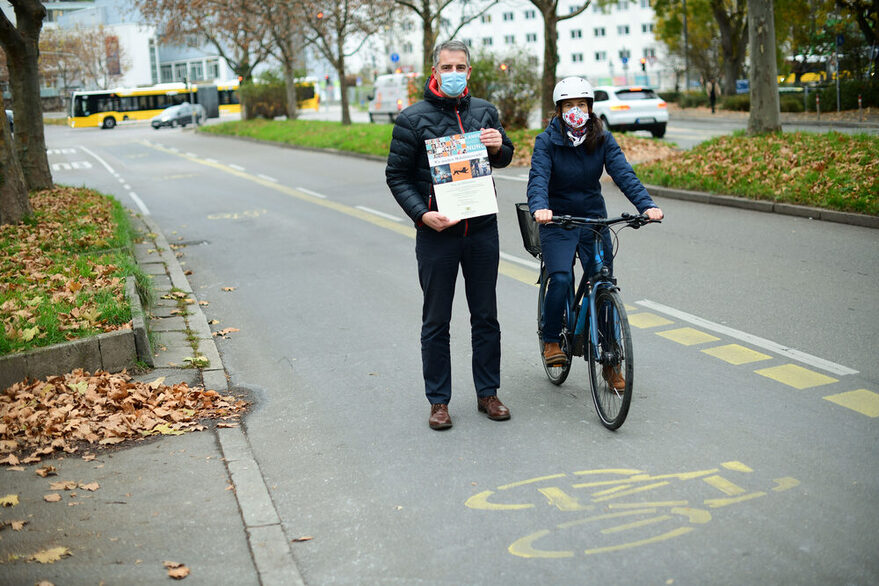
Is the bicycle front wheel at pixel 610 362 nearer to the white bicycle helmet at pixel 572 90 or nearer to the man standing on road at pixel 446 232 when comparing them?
the man standing on road at pixel 446 232

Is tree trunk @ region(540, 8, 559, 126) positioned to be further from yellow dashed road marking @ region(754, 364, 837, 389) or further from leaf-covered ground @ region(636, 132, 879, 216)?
yellow dashed road marking @ region(754, 364, 837, 389)

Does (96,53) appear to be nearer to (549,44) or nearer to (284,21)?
(284,21)

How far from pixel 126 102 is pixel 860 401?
72633mm

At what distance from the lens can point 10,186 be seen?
41.8ft

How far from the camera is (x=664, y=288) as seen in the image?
29.9 ft

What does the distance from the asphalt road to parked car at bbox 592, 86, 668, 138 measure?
18.2m

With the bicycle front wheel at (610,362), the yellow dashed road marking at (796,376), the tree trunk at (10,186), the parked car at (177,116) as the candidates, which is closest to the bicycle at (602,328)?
the bicycle front wheel at (610,362)

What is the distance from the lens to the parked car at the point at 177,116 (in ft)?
222

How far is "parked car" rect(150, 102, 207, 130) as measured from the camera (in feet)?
222

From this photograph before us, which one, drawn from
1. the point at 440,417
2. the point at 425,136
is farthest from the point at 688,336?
the point at 425,136

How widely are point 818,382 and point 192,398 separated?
155 inches

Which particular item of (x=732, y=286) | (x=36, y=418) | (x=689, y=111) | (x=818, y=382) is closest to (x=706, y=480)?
(x=818, y=382)

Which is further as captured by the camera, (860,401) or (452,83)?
(860,401)

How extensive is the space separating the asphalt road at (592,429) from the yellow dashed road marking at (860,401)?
24 mm
